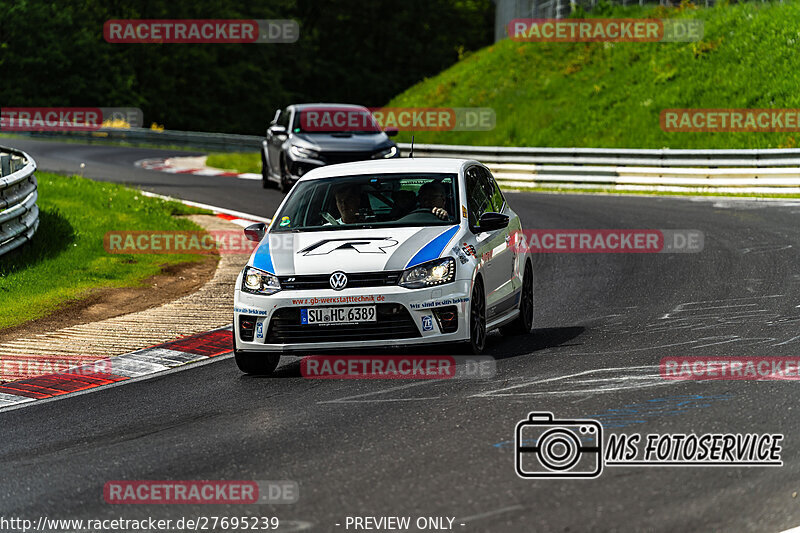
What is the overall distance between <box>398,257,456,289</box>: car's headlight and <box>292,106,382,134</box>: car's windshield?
14.5m

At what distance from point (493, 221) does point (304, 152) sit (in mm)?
13376

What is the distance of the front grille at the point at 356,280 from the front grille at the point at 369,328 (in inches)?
7.2

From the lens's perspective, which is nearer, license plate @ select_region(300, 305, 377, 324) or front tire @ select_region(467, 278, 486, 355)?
license plate @ select_region(300, 305, 377, 324)

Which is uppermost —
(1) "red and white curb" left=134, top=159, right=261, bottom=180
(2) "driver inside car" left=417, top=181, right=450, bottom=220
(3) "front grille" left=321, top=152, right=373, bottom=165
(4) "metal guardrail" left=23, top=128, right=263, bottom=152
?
(2) "driver inside car" left=417, top=181, right=450, bottom=220

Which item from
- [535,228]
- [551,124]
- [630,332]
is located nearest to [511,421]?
[630,332]

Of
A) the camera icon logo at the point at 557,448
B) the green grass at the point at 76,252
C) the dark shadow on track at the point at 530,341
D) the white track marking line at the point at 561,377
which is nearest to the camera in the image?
the camera icon logo at the point at 557,448

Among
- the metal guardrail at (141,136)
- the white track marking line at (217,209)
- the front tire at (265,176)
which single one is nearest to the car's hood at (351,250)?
the white track marking line at (217,209)

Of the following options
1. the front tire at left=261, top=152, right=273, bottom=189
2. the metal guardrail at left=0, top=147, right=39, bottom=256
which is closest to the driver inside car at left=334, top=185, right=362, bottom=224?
the metal guardrail at left=0, top=147, right=39, bottom=256

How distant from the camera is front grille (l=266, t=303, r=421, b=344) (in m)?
9.24

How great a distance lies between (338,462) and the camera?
6.60m

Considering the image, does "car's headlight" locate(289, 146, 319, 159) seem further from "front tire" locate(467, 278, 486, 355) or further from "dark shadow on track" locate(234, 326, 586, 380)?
"front tire" locate(467, 278, 486, 355)

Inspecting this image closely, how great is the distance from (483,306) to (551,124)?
28.2m

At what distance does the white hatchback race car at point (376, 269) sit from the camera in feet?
30.4

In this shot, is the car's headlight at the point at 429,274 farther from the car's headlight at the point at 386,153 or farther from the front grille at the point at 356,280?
the car's headlight at the point at 386,153
